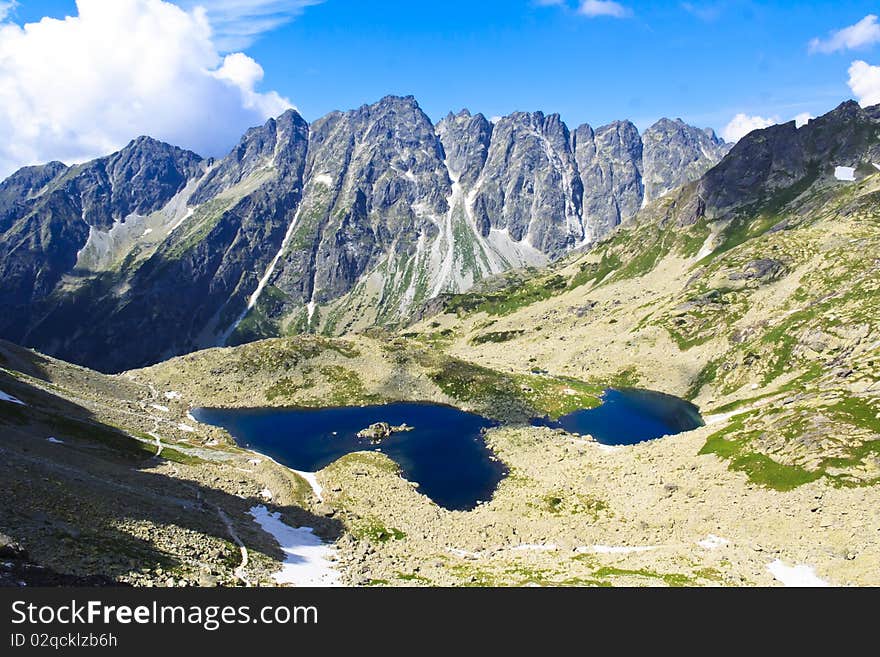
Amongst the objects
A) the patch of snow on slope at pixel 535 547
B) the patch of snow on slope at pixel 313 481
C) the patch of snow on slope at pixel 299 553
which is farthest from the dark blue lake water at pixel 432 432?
the patch of snow on slope at pixel 299 553

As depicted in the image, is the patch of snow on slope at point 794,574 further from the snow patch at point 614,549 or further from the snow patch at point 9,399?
the snow patch at point 9,399

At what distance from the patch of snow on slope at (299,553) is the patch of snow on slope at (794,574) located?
41.2 meters

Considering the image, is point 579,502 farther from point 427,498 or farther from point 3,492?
point 3,492

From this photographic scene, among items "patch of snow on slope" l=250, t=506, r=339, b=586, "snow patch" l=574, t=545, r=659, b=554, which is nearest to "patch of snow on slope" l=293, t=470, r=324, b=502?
"patch of snow on slope" l=250, t=506, r=339, b=586

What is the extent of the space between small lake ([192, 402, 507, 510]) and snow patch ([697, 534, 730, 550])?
1376 inches

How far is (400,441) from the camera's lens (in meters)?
116

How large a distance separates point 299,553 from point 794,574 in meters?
49.4

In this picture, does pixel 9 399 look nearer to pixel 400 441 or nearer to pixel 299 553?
pixel 299 553

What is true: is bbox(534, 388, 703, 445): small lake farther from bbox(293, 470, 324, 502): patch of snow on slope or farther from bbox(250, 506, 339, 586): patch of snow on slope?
bbox(250, 506, 339, 586): patch of snow on slope

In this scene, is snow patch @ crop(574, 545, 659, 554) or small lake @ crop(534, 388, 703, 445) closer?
snow patch @ crop(574, 545, 659, 554)

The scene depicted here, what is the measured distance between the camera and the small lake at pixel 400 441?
307ft

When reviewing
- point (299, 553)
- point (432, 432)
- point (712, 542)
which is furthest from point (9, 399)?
point (712, 542)

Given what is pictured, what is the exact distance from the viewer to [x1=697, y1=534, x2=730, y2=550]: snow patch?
57.2 m

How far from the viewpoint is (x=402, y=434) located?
12025 centimetres
